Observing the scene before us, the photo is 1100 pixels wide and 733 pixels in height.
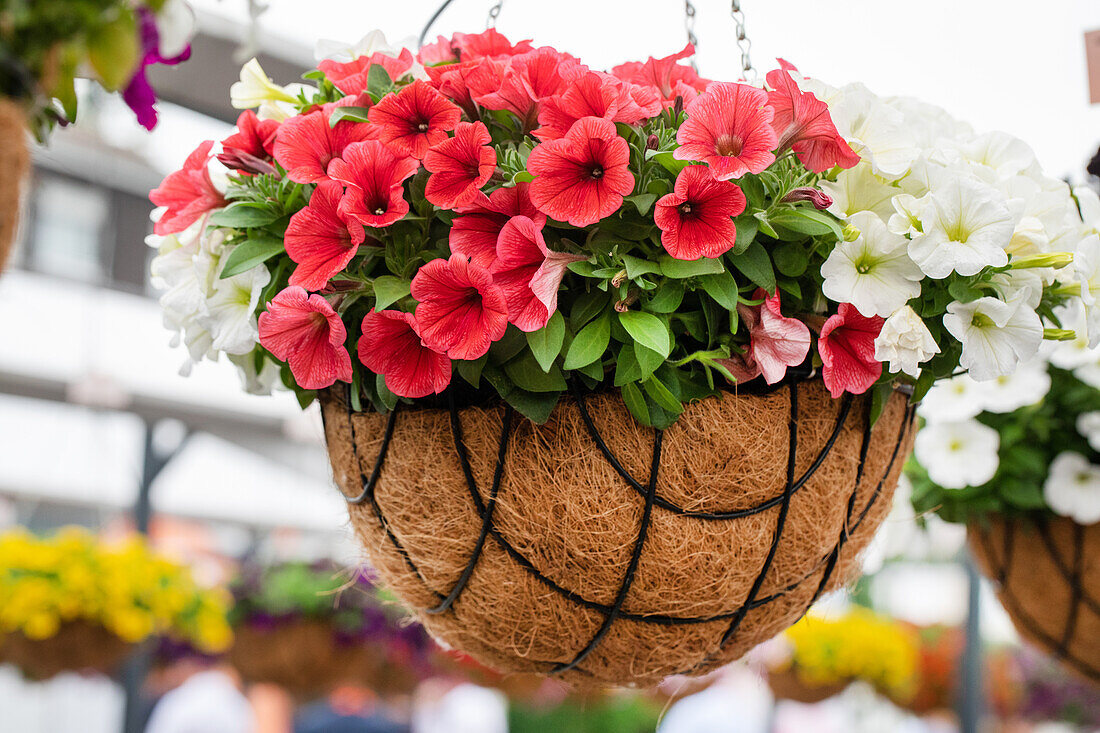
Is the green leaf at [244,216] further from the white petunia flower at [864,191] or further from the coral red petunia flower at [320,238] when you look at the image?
the white petunia flower at [864,191]

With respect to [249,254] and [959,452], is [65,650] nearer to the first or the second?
[249,254]

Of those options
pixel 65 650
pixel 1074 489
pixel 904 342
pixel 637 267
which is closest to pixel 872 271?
pixel 904 342

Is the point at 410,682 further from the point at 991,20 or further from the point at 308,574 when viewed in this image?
the point at 991,20

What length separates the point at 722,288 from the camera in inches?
19.4

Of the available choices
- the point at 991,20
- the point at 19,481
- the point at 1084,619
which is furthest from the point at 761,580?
the point at 19,481

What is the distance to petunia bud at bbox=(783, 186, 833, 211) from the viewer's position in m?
0.50

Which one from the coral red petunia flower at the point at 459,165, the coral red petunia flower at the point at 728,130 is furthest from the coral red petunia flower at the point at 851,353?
the coral red petunia flower at the point at 459,165

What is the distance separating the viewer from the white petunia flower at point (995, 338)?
0.52 m

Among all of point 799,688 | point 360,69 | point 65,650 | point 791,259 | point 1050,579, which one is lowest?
point 799,688

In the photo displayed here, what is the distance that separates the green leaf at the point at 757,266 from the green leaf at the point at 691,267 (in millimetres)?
19

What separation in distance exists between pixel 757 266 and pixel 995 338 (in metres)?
0.16

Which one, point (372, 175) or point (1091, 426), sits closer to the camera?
point (372, 175)

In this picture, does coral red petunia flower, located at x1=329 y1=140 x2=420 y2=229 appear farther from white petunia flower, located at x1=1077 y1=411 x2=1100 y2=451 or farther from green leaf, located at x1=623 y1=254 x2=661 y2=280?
white petunia flower, located at x1=1077 y1=411 x2=1100 y2=451

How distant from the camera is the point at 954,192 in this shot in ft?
1.66
